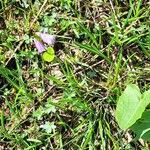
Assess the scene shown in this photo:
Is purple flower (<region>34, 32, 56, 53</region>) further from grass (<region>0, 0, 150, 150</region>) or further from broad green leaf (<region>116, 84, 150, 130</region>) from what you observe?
broad green leaf (<region>116, 84, 150, 130</region>)

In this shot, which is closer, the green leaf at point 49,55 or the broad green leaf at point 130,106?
the broad green leaf at point 130,106

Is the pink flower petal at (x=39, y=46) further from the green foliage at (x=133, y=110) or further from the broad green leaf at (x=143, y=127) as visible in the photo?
the broad green leaf at (x=143, y=127)

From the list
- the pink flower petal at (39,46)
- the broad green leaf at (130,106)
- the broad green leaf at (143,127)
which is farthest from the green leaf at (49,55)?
the broad green leaf at (143,127)

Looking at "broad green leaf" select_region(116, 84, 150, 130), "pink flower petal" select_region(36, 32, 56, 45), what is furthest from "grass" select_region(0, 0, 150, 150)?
"broad green leaf" select_region(116, 84, 150, 130)

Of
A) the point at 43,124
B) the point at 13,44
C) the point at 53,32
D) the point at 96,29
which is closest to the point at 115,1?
the point at 96,29

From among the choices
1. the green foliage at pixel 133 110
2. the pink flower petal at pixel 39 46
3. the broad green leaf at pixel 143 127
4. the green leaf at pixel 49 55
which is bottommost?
the broad green leaf at pixel 143 127

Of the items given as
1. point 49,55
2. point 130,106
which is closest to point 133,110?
point 130,106

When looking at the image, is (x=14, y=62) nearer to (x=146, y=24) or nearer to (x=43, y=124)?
(x=43, y=124)
